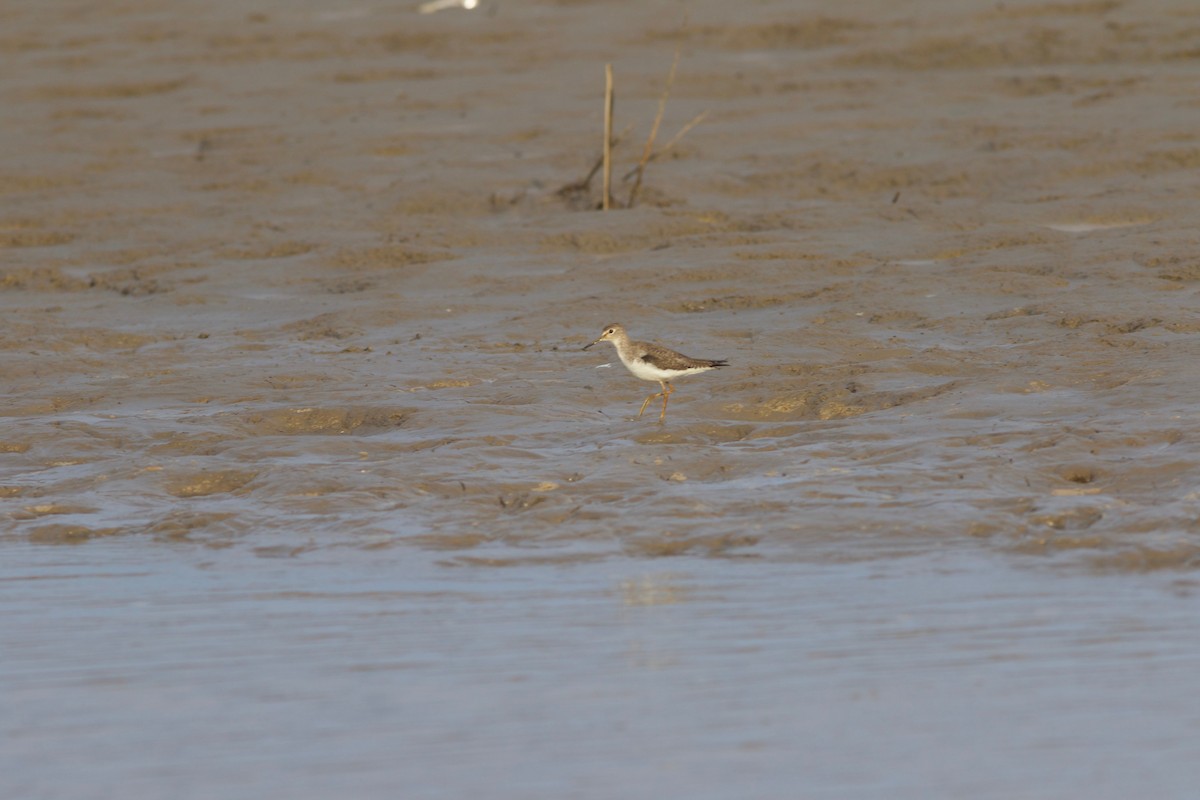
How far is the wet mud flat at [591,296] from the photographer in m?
7.48

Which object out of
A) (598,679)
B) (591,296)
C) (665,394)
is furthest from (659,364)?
(598,679)

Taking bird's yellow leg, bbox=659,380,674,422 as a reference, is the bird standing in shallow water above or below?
above

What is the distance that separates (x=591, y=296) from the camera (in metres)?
12.2

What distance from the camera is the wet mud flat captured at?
748 centimetres

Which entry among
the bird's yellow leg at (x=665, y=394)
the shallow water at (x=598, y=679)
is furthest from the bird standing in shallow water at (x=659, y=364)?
the shallow water at (x=598, y=679)

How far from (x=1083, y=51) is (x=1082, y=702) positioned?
551 inches

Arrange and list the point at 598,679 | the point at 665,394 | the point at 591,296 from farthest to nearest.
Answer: the point at 591,296
the point at 665,394
the point at 598,679

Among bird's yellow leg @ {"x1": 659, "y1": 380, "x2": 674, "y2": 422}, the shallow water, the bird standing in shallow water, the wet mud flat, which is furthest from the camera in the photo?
the bird standing in shallow water

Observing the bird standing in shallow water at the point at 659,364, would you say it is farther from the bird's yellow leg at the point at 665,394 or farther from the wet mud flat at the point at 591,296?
the wet mud flat at the point at 591,296

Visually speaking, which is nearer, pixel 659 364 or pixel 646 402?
pixel 659 364

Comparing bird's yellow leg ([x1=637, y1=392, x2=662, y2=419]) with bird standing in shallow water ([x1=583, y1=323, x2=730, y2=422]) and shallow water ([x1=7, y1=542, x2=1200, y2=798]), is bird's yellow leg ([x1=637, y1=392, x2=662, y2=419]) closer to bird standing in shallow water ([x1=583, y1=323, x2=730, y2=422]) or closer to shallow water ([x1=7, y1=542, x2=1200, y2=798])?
bird standing in shallow water ([x1=583, y1=323, x2=730, y2=422])

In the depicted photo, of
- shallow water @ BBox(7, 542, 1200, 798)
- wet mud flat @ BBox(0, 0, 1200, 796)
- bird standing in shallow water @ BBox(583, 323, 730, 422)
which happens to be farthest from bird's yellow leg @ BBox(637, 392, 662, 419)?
shallow water @ BBox(7, 542, 1200, 798)

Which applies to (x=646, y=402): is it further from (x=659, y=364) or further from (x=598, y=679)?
(x=598, y=679)

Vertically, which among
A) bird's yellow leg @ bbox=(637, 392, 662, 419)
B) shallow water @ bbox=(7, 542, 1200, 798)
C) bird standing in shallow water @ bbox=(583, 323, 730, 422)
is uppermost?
bird standing in shallow water @ bbox=(583, 323, 730, 422)
